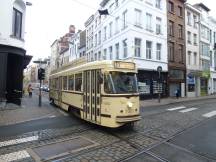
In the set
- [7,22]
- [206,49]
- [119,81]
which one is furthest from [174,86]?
[119,81]

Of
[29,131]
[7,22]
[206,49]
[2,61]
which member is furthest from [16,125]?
[206,49]

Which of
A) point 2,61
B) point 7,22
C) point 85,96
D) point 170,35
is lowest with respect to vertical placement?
point 85,96

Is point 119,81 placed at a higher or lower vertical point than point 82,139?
higher

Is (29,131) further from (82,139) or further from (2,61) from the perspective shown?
(2,61)

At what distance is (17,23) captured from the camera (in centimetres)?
2014

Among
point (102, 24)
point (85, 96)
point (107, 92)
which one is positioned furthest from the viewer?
point (102, 24)

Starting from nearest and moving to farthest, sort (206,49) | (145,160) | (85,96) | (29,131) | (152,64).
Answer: (145,160), (29,131), (85,96), (152,64), (206,49)

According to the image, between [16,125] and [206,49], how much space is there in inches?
1512

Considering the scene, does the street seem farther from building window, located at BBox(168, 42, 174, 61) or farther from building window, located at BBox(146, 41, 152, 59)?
building window, located at BBox(168, 42, 174, 61)

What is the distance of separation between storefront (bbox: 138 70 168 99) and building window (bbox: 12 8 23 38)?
13459 mm

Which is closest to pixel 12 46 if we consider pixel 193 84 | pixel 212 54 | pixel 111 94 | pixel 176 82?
pixel 111 94

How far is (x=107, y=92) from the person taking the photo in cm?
966

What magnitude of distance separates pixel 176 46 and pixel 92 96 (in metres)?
26.3

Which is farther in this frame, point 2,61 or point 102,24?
point 102,24
